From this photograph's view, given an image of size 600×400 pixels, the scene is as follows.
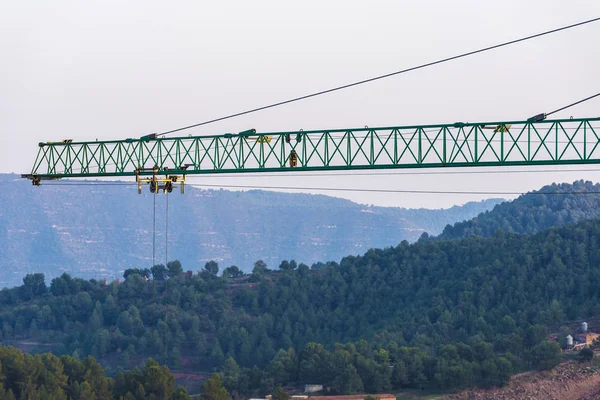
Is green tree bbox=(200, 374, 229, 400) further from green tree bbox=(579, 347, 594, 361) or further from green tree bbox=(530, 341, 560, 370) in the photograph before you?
green tree bbox=(579, 347, 594, 361)

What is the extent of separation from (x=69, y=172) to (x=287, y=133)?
15607 millimetres

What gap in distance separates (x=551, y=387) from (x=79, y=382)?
57543 mm

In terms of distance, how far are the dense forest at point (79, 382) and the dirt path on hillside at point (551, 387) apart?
127ft

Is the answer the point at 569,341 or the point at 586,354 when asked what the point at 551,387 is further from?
the point at 569,341

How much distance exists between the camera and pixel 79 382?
454ft

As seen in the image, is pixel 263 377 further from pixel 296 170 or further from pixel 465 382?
pixel 296 170

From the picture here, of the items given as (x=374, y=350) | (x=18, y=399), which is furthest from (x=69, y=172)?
(x=374, y=350)

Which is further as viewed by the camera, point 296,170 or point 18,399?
point 18,399

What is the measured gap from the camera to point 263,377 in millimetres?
174375

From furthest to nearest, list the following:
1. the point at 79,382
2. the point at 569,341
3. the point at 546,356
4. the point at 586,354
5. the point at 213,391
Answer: the point at 569,341 → the point at 586,354 → the point at 546,356 → the point at 79,382 → the point at 213,391

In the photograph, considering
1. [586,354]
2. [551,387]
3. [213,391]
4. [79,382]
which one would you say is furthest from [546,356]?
[79,382]

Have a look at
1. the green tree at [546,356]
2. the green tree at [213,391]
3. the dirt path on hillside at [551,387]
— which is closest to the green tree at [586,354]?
the dirt path on hillside at [551,387]

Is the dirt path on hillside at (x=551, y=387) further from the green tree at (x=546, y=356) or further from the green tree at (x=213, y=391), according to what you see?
the green tree at (x=213, y=391)

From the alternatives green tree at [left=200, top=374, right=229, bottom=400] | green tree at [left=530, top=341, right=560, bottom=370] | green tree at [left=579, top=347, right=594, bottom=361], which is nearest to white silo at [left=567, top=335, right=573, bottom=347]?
green tree at [left=579, top=347, right=594, bottom=361]
